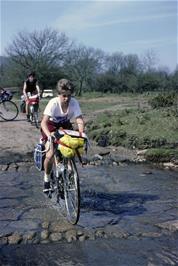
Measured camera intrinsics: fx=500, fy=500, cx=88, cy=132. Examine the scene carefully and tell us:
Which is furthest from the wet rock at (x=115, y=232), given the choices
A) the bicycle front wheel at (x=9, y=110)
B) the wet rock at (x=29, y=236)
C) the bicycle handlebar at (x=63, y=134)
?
the bicycle front wheel at (x=9, y=110)

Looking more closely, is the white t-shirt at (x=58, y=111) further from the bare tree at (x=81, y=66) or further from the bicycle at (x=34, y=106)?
the bare tree at (x=81, y=66)

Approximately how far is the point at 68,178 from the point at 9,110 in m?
13.5

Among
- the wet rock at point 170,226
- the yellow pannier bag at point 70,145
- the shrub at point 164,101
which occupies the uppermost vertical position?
the yellow pannier bag at point 70,145

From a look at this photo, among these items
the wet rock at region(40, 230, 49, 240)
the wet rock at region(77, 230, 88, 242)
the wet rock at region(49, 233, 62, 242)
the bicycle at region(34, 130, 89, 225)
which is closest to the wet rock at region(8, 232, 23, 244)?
the wet rock at region(40, 230, 49, 240)

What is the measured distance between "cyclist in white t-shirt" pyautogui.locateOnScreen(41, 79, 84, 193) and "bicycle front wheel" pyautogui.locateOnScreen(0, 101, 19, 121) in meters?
12.0

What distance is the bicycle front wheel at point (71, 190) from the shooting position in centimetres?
638

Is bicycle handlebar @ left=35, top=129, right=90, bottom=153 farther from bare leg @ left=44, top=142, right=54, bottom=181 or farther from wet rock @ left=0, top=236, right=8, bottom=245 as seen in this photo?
wet rock @ left=0, top=236, right=8, bottom=245

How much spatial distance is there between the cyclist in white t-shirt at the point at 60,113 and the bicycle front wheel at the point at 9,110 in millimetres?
12016

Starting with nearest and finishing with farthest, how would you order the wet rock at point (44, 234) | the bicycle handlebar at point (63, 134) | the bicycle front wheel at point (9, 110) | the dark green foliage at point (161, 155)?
the wet rock at point (44, 234), the bicycle handlebar at point (63, 134), the dark green foliage at point (161, 155), the bicycle front wheel at point (9, 110)

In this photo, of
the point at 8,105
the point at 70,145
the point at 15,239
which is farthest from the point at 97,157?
the point at 8,105

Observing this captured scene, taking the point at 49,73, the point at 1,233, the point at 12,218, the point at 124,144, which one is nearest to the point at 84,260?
the point at 1,233

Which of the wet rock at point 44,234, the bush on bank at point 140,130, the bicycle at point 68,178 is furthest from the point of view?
the bush on bank at point 140,130

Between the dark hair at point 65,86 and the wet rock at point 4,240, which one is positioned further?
the dark hair at point 65,86

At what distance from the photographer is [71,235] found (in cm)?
A: 594
